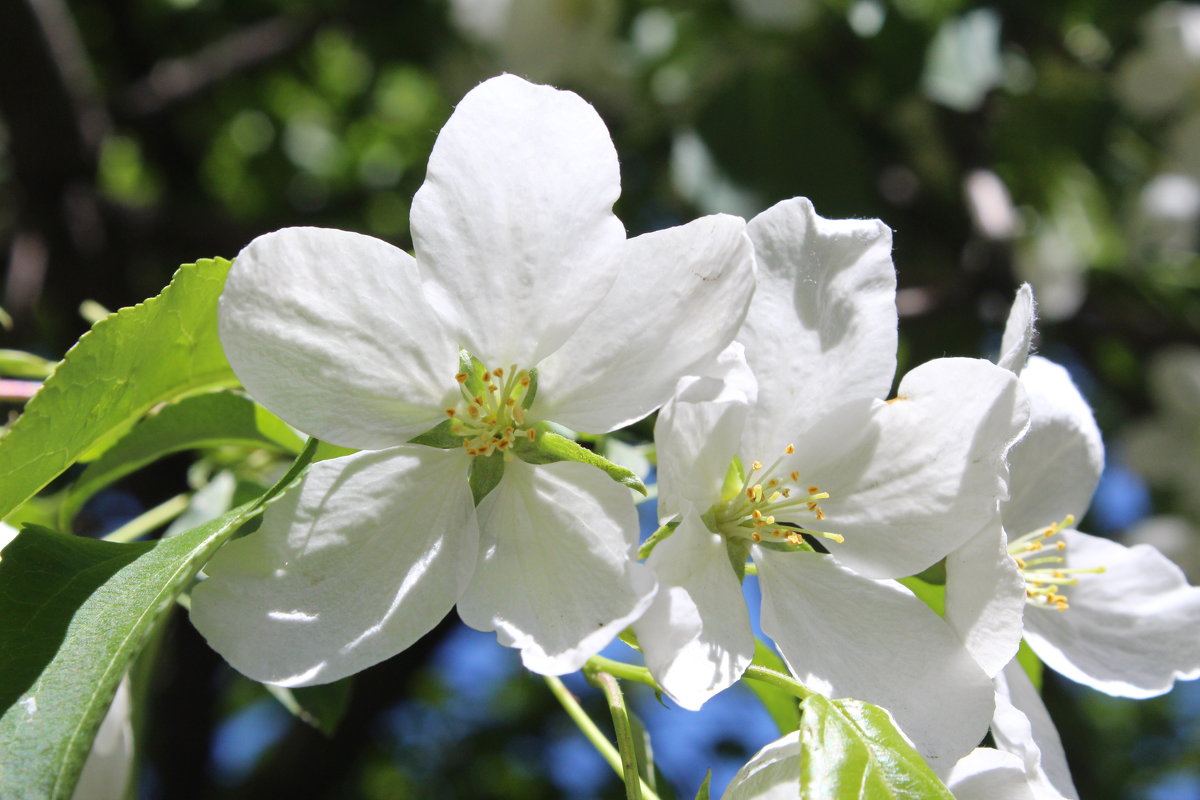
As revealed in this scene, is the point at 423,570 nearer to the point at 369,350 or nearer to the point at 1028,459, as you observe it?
the point at 369,350

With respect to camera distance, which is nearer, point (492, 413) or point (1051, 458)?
point (492, 413)

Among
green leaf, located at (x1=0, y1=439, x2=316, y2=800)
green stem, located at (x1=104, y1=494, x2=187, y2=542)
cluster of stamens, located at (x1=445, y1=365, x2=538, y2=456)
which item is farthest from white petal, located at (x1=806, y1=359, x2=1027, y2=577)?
green stem, located at (x1=104, y1=494, x2=187, y2=542)

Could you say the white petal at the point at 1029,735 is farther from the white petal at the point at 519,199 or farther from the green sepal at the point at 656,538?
the white petal at the point at 519,199

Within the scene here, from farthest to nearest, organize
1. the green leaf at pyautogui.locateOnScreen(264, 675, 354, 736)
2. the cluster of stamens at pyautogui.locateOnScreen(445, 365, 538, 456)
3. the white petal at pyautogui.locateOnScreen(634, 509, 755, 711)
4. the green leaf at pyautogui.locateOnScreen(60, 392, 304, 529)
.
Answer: the green leaf at pyautogui.locateOnScreen(264, 675, 354, 736), the green leaf at pyautogui.locateOnScreen(60, 392, 304, 529), the cluster of stamens at pyautogui.locateOnScreen(445, 365, 538, 456), the white petal at pyautogui.locateOnScreen(634, 509, 755, 711)

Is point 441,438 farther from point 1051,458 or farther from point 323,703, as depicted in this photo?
point 1051,458

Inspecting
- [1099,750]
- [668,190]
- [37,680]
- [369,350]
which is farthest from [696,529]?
[1099,750]

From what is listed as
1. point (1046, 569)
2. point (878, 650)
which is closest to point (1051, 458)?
point (1046, 569)

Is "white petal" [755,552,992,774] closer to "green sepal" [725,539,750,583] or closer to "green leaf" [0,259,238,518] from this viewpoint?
"green sepal" [725,539,750,583]

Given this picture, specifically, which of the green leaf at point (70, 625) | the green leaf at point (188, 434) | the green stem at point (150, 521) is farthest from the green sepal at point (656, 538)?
the green stem at point (150, 521)
